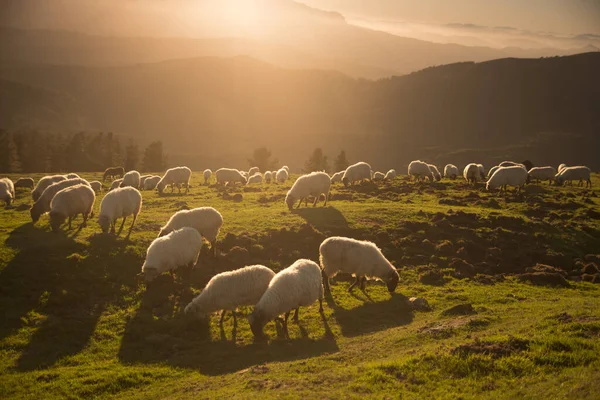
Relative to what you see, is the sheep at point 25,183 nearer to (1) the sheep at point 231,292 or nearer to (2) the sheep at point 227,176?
(2) the sheep at point 227,176

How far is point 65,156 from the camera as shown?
75062mm

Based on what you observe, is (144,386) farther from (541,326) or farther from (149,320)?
(541,326)

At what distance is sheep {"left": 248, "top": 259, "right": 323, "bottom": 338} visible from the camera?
12.6m

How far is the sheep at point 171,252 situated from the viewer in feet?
50.2

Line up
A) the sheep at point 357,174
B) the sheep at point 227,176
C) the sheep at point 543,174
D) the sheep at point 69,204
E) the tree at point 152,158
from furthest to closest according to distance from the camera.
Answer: the tree at point 152,158, the sheep at point 543,174, the sheep at point 227,176, the sheep at point 357,174, the sheep at point 69,204

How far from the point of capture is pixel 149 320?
1371 centimetres

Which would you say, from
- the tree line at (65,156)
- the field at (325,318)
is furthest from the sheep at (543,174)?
the tree line at (65,156)

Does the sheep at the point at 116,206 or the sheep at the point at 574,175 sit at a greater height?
the sheep at the point at 574,175

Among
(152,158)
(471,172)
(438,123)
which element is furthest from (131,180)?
(438,123)

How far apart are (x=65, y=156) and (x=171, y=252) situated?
71278 mm

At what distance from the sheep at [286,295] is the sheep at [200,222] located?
6152 mm

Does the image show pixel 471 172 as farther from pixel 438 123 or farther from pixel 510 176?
pixel 438 123

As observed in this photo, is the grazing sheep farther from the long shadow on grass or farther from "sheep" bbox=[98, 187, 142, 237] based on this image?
the long shadow on grass

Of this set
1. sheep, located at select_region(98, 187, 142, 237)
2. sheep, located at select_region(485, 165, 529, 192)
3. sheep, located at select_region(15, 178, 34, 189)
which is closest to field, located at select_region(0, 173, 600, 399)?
sheep, located at select_region(98, 187, 142, 237)
